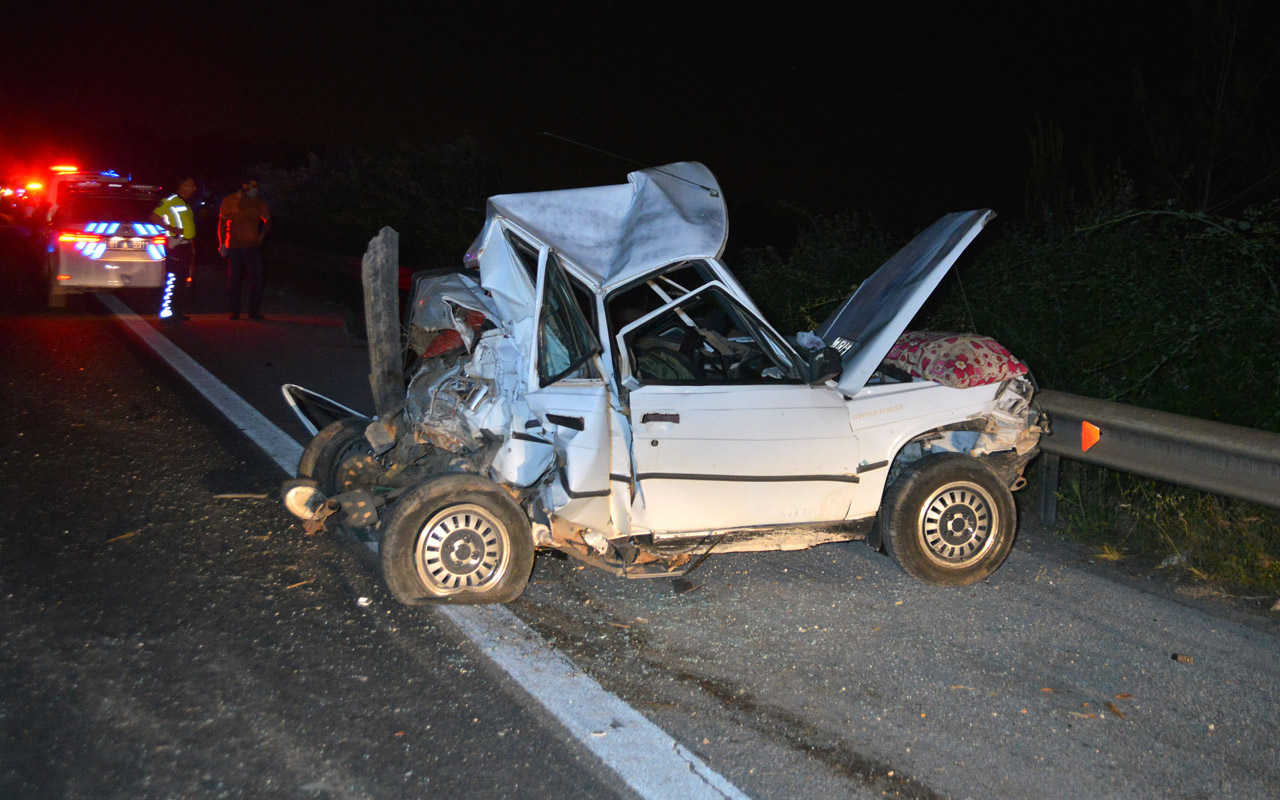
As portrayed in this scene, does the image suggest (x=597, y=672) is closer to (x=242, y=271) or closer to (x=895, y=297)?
(x=895, y=297)

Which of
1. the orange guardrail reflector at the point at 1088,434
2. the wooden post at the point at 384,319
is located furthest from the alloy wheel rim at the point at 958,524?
the wooden post at the point at 384,319

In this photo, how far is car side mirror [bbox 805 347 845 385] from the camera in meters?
4.87

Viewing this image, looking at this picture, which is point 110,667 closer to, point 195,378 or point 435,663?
point 435,663

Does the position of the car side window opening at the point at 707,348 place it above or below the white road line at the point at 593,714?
above

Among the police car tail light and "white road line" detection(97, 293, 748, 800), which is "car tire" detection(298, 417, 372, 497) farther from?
the police car tail light

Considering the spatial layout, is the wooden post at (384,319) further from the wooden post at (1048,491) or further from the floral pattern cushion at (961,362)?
the wooden post at (1048,491)

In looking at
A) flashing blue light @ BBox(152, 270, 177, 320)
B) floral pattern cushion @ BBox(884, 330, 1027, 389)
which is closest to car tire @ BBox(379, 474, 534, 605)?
floral pattern cushion @ BBox(884, 330, 1027, 389)

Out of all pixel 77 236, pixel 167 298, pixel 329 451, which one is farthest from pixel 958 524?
pixel 77 236

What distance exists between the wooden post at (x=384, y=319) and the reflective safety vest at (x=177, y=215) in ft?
33.6

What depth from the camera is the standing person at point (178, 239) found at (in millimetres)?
14281

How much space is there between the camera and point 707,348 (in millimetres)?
6027

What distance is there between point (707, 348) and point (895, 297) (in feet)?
3.91

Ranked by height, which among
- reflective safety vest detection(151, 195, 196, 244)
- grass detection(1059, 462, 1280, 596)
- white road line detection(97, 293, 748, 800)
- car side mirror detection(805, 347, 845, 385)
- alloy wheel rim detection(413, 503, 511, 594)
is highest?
reflective safety vest detection(151, 195, 196, 244)

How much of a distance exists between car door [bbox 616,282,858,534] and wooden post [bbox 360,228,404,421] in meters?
1.21
